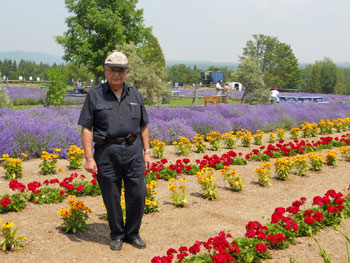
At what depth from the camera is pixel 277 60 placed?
65.2m

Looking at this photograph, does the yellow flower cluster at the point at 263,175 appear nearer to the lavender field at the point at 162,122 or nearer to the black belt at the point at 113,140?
the black belt at the point at 113,140

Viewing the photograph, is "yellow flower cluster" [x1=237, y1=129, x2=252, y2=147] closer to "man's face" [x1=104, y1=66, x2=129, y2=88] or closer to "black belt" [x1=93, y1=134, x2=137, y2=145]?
"black belt" [x1=93, y1=134, x2=137, y2=145]

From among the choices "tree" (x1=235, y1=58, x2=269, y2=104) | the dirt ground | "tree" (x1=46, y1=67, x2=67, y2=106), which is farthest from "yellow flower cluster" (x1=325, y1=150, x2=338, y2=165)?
"tree" (x1=235, y1=58, x2=269, y2=104)

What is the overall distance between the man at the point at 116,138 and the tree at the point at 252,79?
1721 centimetres

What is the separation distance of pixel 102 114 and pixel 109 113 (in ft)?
0.24

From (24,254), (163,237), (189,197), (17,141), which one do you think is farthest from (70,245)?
(17,141)

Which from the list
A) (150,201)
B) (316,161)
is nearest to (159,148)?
(316,161)

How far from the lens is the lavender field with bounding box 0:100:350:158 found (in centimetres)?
873

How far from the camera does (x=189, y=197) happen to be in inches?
253

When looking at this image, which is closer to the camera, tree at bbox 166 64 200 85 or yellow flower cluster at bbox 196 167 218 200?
yellow flower cluster at bbox 196 167 218 200

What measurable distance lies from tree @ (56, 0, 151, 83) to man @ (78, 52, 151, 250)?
75.3 feet

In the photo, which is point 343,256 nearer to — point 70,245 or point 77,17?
point 70,245

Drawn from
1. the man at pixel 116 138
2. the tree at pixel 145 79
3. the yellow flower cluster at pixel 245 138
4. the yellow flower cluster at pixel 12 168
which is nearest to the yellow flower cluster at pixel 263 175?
the man at pixel 116 138

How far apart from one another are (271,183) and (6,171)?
5.04m
